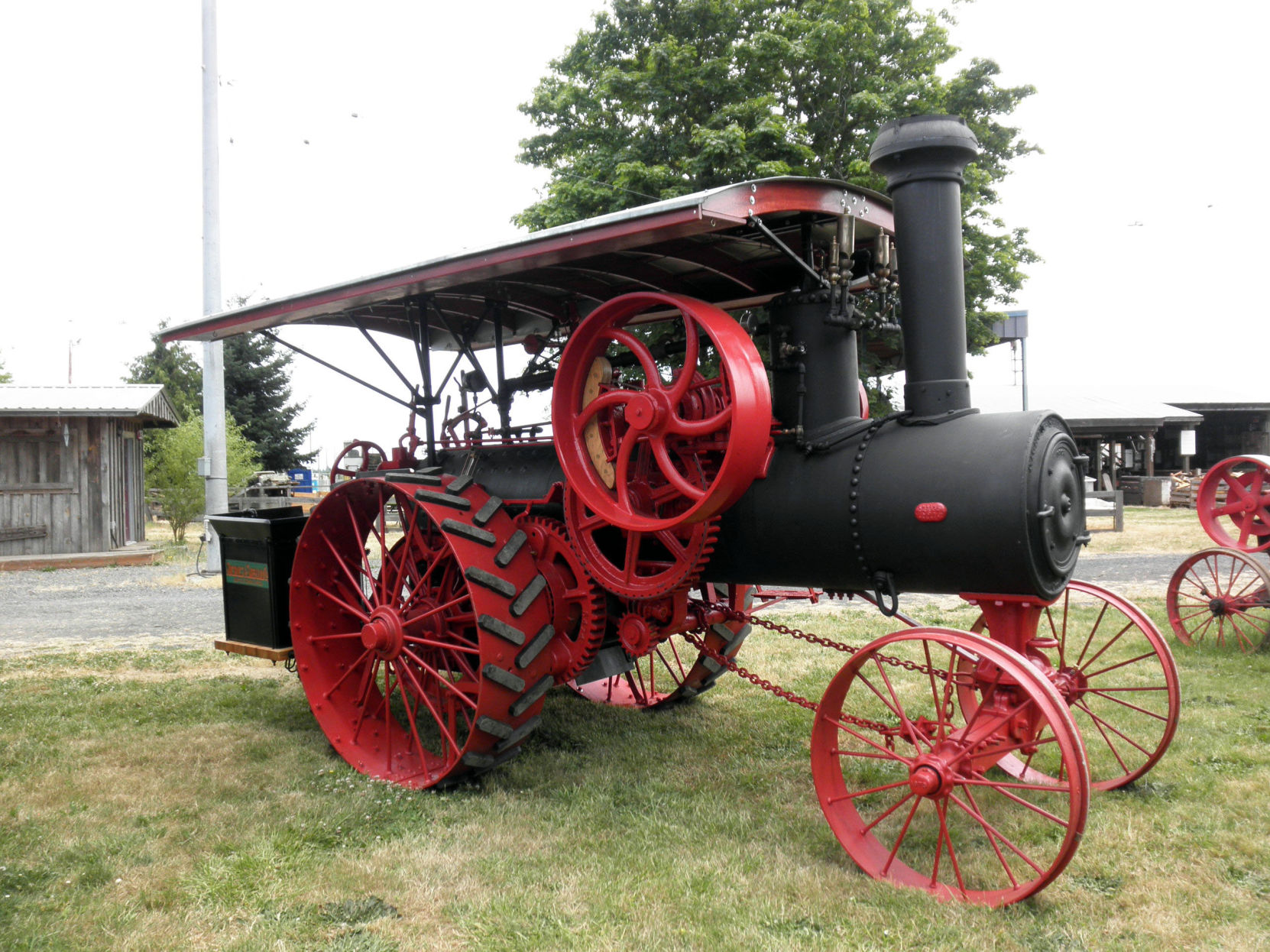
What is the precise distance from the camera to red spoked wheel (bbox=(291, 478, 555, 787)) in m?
3.93

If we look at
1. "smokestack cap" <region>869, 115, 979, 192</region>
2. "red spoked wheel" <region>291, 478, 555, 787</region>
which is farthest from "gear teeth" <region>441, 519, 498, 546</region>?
"smokestack cap" <region>869, 115, 979, 192</region>

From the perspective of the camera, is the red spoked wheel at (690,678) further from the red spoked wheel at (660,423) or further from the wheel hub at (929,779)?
the wheel hub at (929,779)

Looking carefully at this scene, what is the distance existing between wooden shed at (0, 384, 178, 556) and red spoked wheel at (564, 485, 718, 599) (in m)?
13.0

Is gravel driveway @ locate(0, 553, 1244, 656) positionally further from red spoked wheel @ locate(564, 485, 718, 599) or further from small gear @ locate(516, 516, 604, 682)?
red spoked wheel @ locate(564, 485, 718, 599)

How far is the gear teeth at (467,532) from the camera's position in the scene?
158 inches

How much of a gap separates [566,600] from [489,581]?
411 millimetres

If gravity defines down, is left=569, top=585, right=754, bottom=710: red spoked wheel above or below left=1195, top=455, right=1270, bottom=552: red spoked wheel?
below

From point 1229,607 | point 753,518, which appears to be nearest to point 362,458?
point 753,518

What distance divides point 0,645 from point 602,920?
699 centimetres

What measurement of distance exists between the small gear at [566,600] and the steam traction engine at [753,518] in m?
0.01

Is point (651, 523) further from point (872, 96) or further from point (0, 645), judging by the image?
point (872, 96)

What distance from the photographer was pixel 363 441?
221 inches

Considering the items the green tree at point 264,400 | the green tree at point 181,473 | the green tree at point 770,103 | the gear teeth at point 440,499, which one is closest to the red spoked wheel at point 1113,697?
the gear teeth at point 440,499

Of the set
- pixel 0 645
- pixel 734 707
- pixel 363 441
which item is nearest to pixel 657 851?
pixel 734 707
